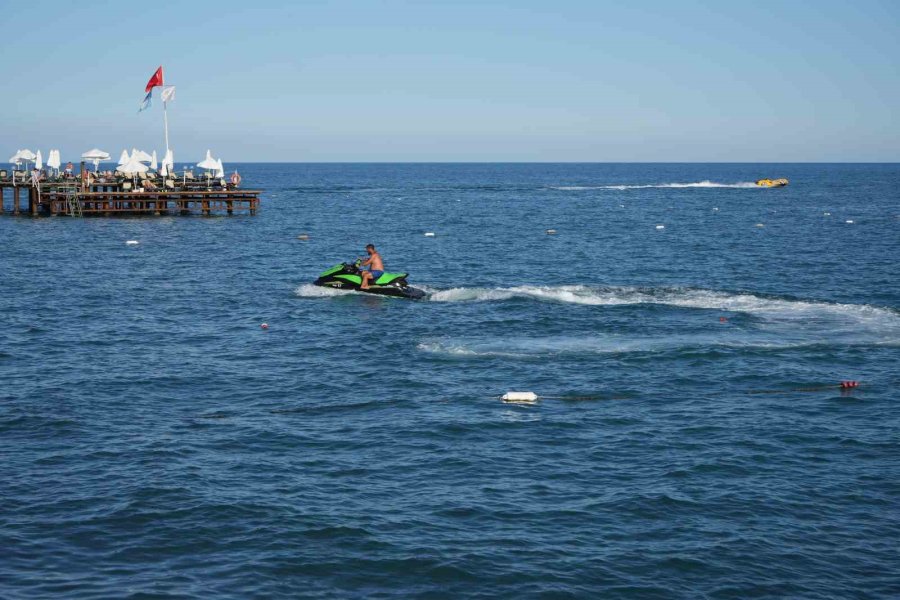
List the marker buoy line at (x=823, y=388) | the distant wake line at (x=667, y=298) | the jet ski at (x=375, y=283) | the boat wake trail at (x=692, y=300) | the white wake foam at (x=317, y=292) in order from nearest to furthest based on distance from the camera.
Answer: the marker buoy line at (x=823, y=388)
the boat wake trail at (x=692, y=300)
the distant wake line at (x=667, y=298)
the jet ski at (x=375, y=283)
the white wake foam at (x=317, y=292)

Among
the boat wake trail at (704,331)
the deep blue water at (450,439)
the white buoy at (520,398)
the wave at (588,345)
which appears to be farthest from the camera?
the boat wake trail at (704,331)

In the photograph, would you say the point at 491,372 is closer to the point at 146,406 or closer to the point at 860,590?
the point at 146,406

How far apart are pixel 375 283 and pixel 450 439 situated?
61.0 ft

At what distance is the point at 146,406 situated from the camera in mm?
23969

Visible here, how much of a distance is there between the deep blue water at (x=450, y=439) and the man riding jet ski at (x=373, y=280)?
1184 millimetres

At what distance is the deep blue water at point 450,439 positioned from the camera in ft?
50.4

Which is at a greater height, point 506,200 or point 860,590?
point 506,200

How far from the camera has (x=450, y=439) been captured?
70.4ft

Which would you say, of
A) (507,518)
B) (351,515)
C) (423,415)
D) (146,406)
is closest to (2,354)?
(146,406)

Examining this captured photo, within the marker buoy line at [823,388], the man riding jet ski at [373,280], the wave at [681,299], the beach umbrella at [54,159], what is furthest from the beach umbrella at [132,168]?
the marker buoy line at [823,388]

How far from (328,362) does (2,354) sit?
1018 cm

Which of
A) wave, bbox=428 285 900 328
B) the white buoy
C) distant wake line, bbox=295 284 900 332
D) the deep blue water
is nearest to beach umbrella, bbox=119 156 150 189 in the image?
the deep blue water

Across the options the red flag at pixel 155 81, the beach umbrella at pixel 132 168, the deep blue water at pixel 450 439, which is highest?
the red flag at pixel 155 81

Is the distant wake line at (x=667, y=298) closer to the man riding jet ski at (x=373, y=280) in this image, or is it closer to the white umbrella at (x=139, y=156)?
the man riding jet ski at (x=373, y=280)
